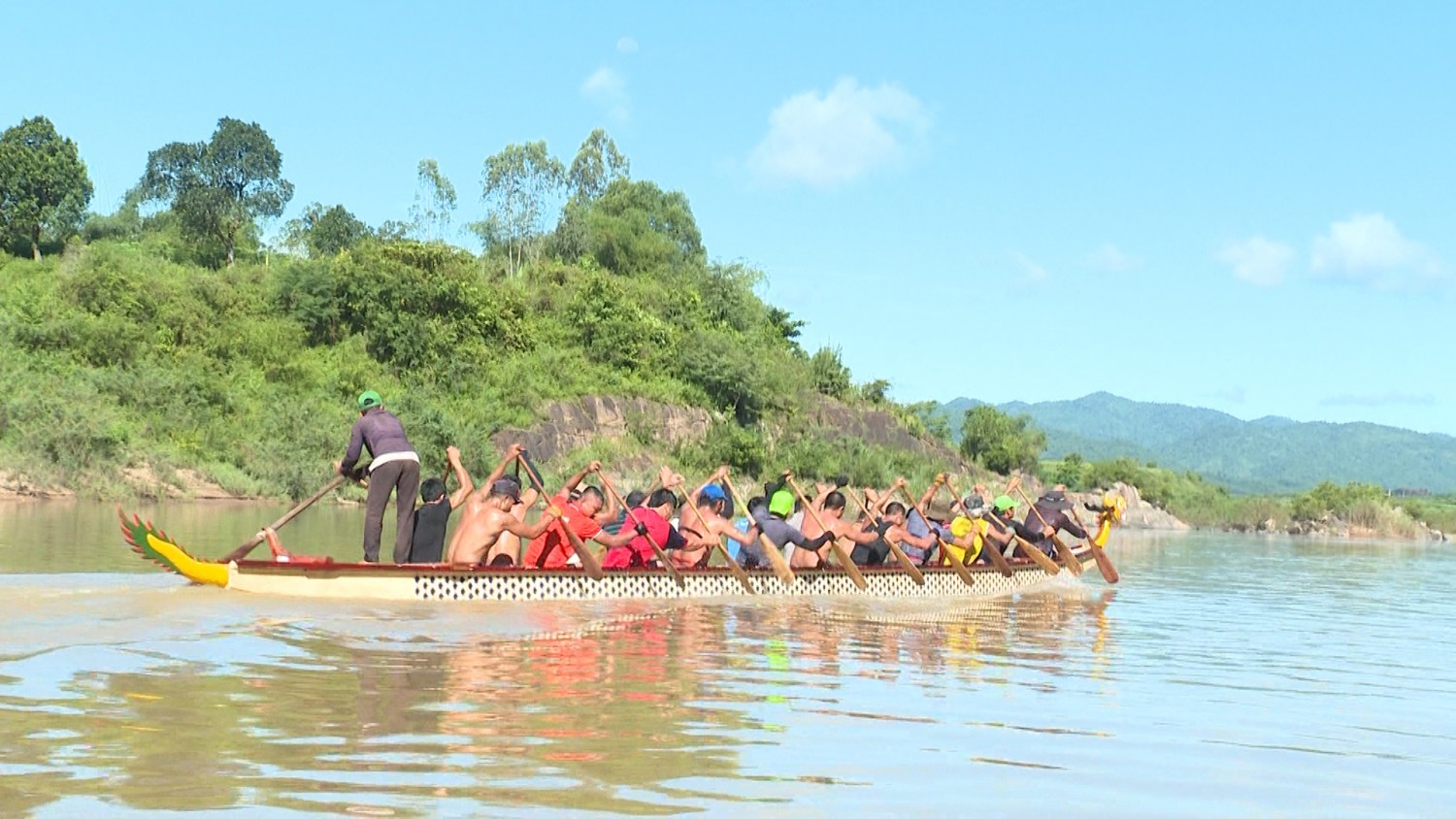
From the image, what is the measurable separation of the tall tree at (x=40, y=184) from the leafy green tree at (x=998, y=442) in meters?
38.9

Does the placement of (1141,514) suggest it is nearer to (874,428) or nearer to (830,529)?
(874,428)

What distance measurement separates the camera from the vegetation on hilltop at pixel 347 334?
1553 inches

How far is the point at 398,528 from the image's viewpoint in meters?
14.2

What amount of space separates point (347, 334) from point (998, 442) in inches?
1082

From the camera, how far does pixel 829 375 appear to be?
205ft

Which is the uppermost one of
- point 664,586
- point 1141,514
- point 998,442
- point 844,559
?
point 998,442

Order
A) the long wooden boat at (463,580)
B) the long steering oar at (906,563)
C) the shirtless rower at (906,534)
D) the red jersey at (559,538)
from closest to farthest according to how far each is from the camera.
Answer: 1. the long wooden boat at (463,580)
2. the red jersey at (559,538)
3. the long steering oar at (906,563)
4. the shirtless rower at (906,534)

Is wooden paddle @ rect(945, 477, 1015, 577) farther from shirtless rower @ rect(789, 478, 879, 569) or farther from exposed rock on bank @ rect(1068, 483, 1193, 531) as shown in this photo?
exposed rock on bank @ rect(1068, 483, 1193, 531)

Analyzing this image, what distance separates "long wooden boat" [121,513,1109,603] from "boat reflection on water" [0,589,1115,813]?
2.58 ft

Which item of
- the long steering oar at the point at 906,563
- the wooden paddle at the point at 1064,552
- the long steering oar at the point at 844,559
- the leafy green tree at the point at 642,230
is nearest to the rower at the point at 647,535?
the long steering oar at the point at 844,559

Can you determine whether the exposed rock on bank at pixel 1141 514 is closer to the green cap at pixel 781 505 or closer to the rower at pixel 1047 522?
the rower at pixel 1047 522

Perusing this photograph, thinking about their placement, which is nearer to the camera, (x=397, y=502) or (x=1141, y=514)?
(x=397, y=502)

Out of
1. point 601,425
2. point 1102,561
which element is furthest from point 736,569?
point 601,425

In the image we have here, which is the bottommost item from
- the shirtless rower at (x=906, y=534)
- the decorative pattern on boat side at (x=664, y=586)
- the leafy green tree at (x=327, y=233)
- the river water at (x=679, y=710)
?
the river water at (x=679, y=710)
